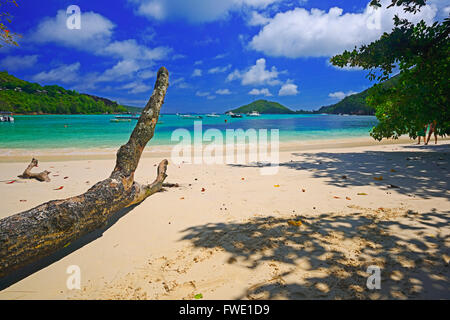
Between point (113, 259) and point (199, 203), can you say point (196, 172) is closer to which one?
point (199, 203)

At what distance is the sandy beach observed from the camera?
2537mm

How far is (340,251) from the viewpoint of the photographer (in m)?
3.17

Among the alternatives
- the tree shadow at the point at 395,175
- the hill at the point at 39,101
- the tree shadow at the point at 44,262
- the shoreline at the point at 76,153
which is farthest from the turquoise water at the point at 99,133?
the hill at the point at 39,101

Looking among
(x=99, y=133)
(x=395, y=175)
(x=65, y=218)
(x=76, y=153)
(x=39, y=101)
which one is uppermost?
(x=39, y=101)

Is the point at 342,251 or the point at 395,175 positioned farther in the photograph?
the point at 395,175

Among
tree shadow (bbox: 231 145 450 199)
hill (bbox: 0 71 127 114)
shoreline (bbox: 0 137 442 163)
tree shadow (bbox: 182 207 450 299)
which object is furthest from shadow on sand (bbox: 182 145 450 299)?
hill (bbox: 0 71 127 114)

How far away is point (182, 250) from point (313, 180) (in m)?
5.14

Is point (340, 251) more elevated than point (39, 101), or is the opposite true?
point (39, 101)

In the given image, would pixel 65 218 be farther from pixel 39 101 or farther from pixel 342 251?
pixel 39 101

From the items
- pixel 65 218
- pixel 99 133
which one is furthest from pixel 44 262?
pixel 99 133

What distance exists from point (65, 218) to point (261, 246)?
2753mm

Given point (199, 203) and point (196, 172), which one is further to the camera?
point (196, 172)

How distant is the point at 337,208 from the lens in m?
4.77
